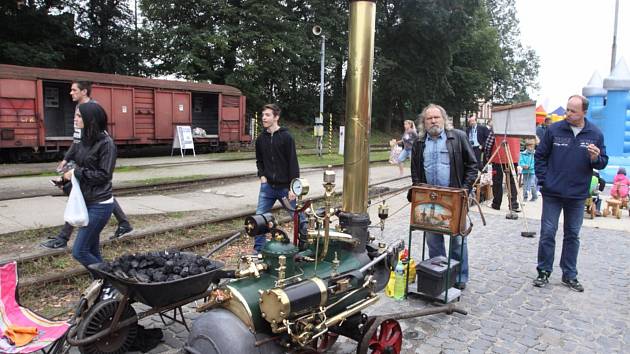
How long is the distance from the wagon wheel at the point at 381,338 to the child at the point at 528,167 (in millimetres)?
8711

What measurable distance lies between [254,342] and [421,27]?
112 ft

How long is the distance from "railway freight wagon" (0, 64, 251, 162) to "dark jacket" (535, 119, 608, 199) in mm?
14694

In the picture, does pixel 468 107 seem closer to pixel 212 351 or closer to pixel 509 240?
pixel 509 240

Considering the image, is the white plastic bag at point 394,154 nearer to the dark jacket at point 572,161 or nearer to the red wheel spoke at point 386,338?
the dark jacket at point 572,161

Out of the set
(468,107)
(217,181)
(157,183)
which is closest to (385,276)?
(157,183)

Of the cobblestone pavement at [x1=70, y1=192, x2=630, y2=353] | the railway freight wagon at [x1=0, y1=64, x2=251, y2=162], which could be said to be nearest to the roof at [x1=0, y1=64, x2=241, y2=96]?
the railway freight wagon at [x1=0, y1=64, x2=251, y2=162]

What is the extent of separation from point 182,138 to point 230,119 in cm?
309

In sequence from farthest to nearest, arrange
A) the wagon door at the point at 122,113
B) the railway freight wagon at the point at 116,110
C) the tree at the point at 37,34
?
the tree at the point at 37,34 < the wagon door at the point at 122,113 < the railway freight wagon at the point at 116,110

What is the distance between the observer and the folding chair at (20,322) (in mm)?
3018

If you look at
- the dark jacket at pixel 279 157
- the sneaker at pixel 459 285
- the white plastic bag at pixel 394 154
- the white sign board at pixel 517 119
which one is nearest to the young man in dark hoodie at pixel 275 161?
the dark jacket at pixel 279 157

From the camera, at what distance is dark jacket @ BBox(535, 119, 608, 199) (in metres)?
5.09

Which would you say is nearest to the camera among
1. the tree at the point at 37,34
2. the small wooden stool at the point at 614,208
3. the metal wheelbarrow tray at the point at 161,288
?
the metal wheelbarrow tray at the point at 161,288

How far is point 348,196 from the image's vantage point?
366 cm

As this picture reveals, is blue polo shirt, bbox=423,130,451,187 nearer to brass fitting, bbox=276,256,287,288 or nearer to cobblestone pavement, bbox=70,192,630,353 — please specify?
cobblestone pavement, bbox=70,192,630,353
